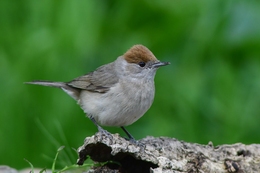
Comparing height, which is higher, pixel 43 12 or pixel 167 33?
pixel 167 33

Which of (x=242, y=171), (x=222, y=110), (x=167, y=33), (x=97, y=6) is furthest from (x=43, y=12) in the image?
(x=242, y=171)

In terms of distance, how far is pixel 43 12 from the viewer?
265 inches

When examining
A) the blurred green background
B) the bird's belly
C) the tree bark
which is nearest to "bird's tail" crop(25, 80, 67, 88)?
the blurred green background

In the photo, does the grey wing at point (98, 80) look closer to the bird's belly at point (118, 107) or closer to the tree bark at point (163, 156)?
the bird's belly at point (118, 107)

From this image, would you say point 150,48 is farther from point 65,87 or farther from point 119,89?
point 119,89

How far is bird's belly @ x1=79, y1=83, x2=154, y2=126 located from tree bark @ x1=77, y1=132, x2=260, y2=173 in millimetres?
492

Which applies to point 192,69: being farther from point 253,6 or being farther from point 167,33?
point 253,6

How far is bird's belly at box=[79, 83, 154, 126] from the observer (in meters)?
5.35

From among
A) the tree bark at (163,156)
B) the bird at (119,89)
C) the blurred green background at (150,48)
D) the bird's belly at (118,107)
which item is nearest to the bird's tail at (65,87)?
the bird at (119,89)

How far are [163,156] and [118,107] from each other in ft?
3.20

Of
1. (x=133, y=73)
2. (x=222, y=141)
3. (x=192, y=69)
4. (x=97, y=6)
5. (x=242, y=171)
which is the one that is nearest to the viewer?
(x=242, y=171)

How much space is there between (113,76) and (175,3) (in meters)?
1.45

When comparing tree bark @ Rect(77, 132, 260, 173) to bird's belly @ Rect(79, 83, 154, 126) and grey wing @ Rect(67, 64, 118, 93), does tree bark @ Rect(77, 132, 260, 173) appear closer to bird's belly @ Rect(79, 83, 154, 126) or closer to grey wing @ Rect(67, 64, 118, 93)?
bird's belly @ Rect(79, 83, 154, 126)

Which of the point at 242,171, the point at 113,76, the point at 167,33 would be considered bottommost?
the point at 242,171
